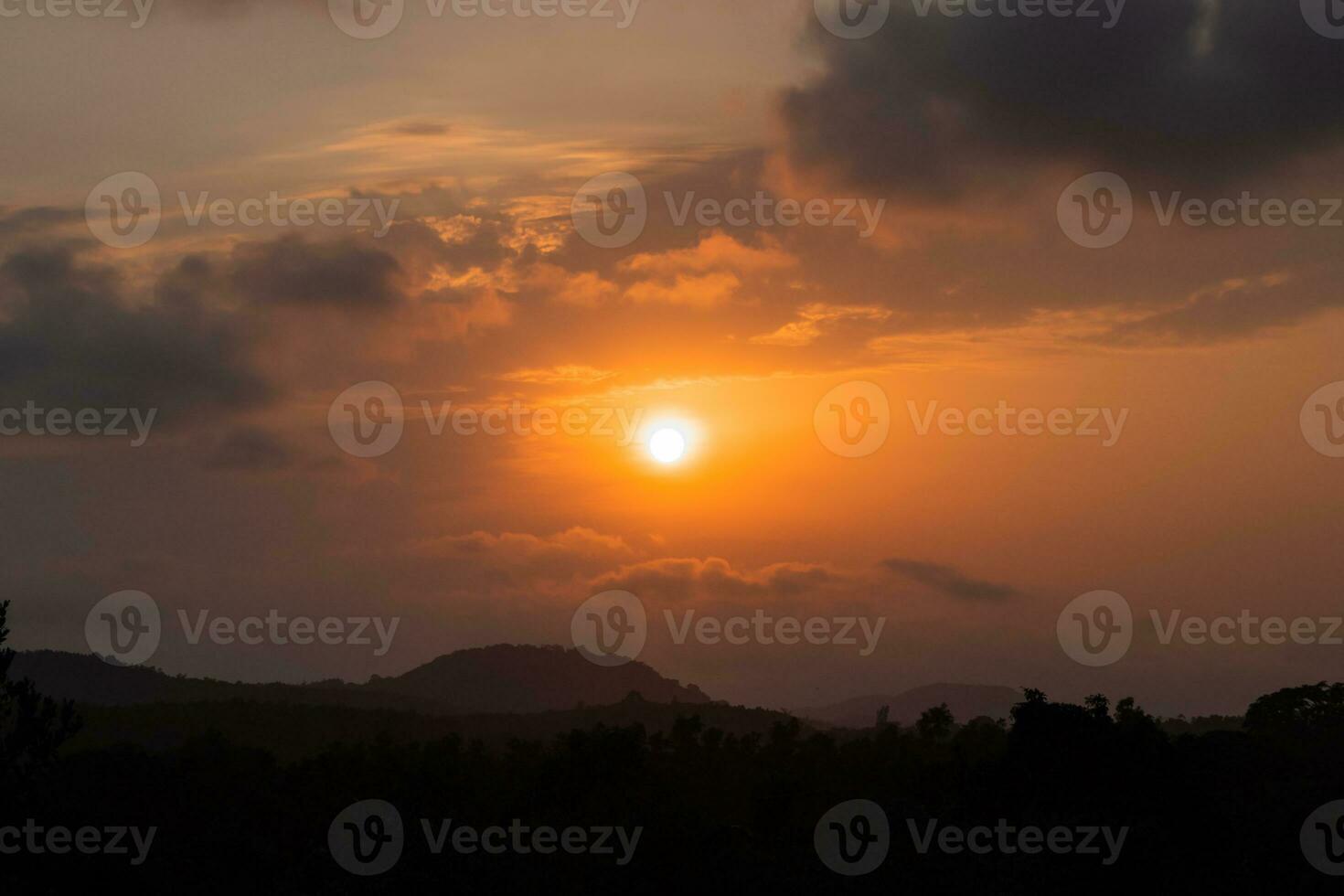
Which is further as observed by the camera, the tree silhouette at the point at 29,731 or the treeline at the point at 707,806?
the treeline at the point at 707,806

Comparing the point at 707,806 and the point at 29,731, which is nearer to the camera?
the point at 29,731

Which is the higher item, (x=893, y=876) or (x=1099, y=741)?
(x=1099, y=741)

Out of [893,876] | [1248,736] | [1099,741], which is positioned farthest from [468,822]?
[1248,736]

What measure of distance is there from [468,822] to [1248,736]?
208 feet

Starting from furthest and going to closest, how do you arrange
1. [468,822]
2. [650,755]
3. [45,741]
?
[650,755] → [468,822] → [45,741]

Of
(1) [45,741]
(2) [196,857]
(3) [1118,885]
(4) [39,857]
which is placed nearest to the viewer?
(1) [45,741]

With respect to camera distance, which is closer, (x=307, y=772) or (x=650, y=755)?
(x=307, y=772)

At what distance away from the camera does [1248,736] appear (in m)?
111

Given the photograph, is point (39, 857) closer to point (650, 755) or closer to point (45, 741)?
point (45, 741)

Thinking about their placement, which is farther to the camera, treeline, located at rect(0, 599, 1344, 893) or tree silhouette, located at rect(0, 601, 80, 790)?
treeline, located at rect(0, 599, 1344, 893)

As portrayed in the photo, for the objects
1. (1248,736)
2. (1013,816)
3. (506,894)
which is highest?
(1248,736)

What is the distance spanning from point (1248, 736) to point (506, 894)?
220ft

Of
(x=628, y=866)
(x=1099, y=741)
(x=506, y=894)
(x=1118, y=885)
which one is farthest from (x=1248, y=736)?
(x=506, y=894)

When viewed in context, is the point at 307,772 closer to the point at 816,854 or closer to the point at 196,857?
the point at 196,857
